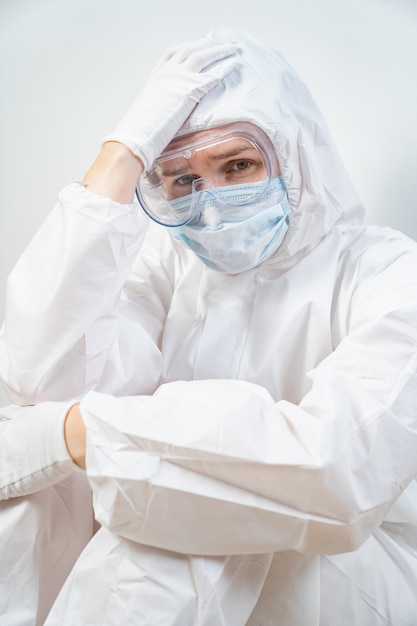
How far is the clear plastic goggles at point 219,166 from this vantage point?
4.26ft

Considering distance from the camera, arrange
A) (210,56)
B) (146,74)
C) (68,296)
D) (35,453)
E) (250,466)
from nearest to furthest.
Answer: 1. (250,466)
2. (35,453)
3. (68,296)
4. (210,56)
5. (146,74)

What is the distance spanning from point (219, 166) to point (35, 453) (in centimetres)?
64

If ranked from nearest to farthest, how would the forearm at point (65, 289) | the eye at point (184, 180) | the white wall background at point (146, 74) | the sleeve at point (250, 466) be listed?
1. the sleeve at point (250, 466)
2. the forearm at point (65, 289)
3. the eye at point (184, 180)
4. the white wall background at point (146, 74)

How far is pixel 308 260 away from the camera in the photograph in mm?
1423

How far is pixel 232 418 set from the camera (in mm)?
987

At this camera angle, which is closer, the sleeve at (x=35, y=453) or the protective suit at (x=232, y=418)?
the protective suit at (x=232, y=418)

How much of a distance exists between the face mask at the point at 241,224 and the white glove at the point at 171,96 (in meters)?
0.14

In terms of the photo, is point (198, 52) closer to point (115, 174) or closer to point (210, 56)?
point (210, 56)

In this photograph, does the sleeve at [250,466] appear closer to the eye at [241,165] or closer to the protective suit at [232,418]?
the protective suit at [232,418]

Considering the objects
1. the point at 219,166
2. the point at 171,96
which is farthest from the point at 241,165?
the point at 171,96

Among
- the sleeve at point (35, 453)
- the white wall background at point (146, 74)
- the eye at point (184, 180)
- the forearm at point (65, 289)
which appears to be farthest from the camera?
the white wall background at point (146, 74)

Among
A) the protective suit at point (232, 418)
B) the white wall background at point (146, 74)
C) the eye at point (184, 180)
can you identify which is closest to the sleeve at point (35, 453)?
the protective suit at point (232, 418)

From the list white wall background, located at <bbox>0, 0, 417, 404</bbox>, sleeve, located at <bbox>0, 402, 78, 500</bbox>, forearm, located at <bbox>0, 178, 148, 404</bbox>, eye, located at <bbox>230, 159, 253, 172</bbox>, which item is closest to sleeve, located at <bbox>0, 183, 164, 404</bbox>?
forearm, located at <bbox>0, 178, 148, 404</bbox>

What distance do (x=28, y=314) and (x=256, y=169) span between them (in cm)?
52
